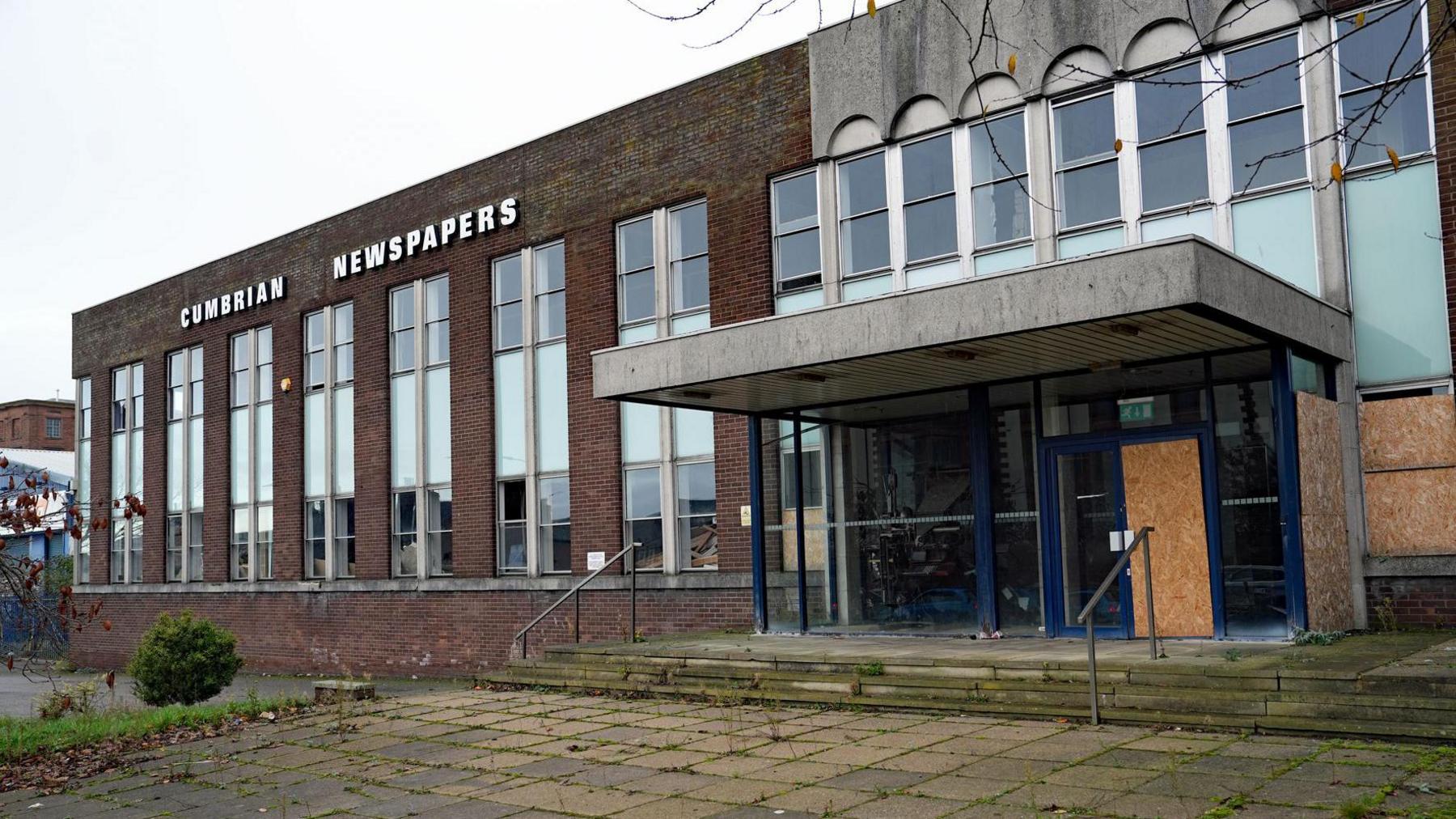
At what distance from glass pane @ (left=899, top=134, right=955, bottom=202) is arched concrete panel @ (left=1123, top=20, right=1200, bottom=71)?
2.40m

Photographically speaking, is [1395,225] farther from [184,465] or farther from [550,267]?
[184,465]

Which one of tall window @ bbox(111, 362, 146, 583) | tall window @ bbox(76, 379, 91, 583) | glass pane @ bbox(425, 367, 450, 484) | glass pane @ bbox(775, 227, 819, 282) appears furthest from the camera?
tall window @ bbox(76, 379, 91, 583)

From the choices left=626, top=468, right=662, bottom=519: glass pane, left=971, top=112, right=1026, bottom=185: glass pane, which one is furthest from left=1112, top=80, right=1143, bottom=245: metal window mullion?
left=626, top=468, right=662, bottom=519: glass pane

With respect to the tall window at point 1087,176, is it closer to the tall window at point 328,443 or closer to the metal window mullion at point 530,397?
the metal window mullion at point 530,397

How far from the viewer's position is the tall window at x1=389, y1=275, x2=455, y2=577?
862 inches

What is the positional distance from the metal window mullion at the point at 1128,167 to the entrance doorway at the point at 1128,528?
265cm

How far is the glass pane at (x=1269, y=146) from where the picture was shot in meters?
13.1

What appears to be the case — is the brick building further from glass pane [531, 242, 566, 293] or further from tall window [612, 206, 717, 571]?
tall window [612, 206, 717, 571]

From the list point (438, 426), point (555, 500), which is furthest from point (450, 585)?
point (438, 426)

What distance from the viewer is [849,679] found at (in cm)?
1152

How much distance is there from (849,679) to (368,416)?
14.1m

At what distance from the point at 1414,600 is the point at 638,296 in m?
10.9

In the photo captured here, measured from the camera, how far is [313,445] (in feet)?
81.0

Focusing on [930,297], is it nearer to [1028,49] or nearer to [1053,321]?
[1053,321]
